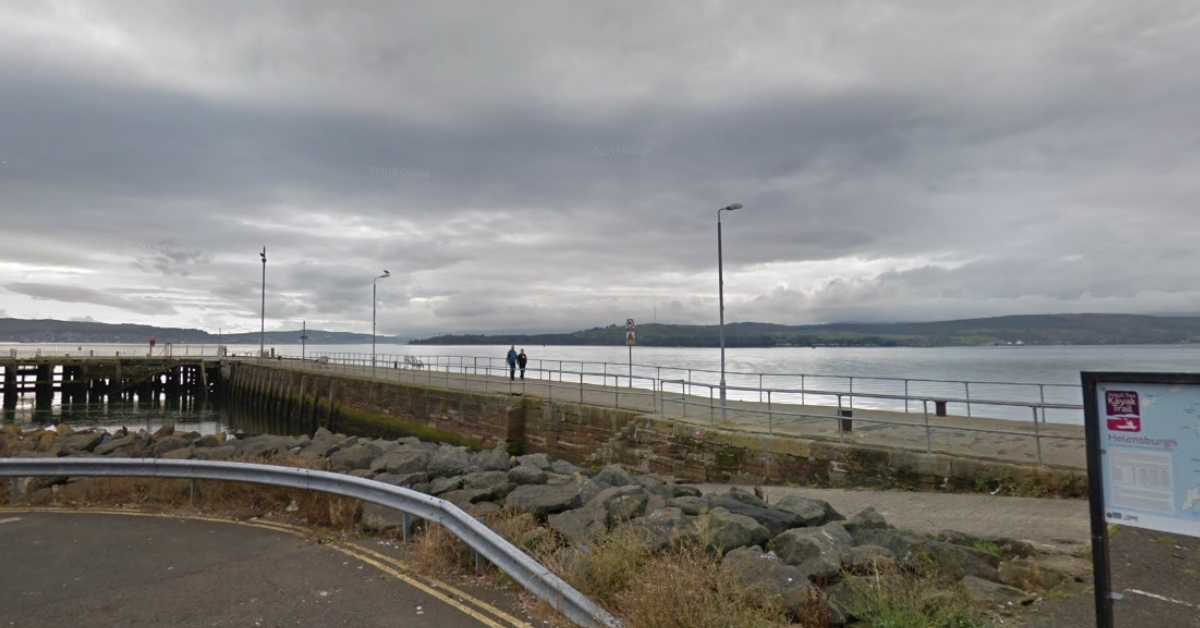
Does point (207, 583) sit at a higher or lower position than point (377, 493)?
lower

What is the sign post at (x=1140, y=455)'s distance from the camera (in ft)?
10.7

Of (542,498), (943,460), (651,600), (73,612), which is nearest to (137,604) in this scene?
(73,612)

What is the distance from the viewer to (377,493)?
6.98 metres

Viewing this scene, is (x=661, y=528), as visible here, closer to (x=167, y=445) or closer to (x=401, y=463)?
(x=401, y=463)

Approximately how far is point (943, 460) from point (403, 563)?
33.2 ft

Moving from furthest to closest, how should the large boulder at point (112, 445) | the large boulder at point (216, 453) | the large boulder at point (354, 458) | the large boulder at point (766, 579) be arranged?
1. the large boulder at point (112, 445)
2. the large boulder at point (216, 453)
3. the large boulder at point (354, 458)
4. the large boulder at point (766, 579)

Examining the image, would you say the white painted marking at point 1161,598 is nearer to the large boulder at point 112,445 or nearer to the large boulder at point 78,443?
the large boulder at point 112,445

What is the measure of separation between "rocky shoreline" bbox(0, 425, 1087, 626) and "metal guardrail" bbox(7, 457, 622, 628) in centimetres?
56

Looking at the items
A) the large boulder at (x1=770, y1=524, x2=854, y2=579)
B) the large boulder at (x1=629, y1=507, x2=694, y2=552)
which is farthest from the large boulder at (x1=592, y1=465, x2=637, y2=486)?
the large boulder at (x1=770, y1=524, x2=854, y2=579)

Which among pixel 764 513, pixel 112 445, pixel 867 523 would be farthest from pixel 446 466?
pixel 112 445

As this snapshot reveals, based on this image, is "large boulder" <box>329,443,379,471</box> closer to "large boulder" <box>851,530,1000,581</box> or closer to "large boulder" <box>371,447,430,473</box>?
"large boulder" <box>371,447,430,473</box>

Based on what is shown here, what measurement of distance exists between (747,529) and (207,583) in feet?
16.4

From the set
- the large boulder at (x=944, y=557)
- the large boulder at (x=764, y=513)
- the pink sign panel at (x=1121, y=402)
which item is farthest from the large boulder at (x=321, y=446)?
the pink sign panel at (x=1121, y=402)

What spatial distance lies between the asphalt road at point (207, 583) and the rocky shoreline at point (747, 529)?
120cm
